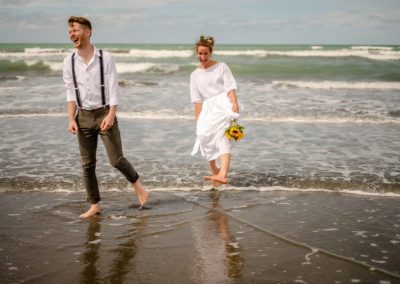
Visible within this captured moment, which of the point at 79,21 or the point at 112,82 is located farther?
the point at 112,82

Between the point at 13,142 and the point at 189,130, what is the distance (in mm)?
3702

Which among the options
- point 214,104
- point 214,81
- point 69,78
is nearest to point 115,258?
point 69,78

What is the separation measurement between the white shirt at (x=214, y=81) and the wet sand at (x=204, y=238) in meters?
1.31

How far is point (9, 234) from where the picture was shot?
14.4 feet

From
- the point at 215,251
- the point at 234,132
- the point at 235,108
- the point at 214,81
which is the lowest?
the point at 215,251

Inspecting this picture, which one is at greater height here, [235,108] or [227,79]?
[227,79]

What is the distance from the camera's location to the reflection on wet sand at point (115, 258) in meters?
3.44

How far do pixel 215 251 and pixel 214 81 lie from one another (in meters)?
2.38

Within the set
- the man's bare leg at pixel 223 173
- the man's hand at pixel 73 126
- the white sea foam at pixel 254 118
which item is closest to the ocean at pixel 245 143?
the white sea foam at pixel 254 118

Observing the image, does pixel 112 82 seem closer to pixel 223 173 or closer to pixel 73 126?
pixel 73 126

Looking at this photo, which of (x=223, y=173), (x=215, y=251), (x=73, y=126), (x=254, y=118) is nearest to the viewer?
(x=215, y=251)

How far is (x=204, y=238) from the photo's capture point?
4.25 m

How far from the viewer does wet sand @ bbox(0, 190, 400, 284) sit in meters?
3.50

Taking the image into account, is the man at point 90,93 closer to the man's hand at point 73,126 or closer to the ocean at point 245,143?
the man's hand at point 73,126
